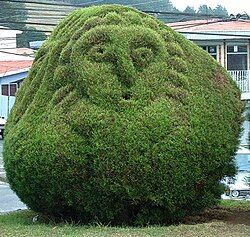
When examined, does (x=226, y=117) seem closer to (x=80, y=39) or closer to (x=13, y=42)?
(x=80, y=39)

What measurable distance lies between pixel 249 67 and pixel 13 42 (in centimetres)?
3438

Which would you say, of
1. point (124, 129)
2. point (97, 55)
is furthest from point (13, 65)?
point (124, 129)

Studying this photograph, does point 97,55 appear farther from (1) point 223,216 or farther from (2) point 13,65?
(2) point 13,65

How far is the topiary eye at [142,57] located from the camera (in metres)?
8.94

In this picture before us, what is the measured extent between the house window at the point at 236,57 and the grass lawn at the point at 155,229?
73.5 feet

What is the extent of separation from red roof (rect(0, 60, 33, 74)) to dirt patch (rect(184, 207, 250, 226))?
34504mm

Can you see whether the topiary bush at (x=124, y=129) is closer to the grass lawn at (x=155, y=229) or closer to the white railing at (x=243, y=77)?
the grass lawn at (x=155, y=229)

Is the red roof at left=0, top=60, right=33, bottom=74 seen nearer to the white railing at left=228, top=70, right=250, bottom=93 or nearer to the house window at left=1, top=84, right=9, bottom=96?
the house window at left=1, top=84, right=9, bottom=96

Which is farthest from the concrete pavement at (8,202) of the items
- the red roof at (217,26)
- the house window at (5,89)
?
the house window at (5,89)

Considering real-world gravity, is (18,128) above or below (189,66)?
A: below

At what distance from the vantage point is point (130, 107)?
8617mm

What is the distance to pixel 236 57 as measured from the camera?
106ft

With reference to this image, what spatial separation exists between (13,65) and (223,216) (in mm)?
40119

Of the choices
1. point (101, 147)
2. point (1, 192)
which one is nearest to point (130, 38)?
point (101, 147)
